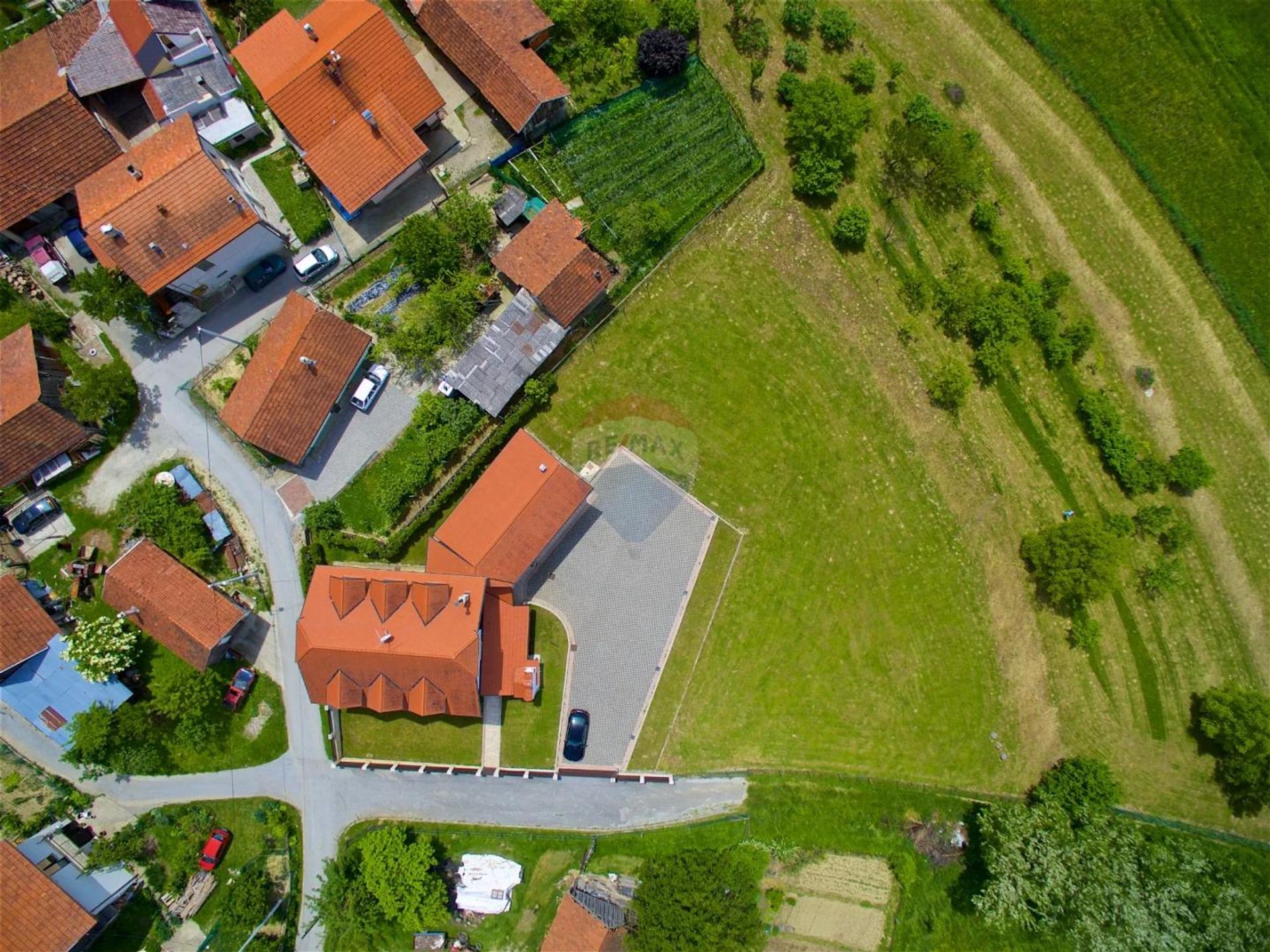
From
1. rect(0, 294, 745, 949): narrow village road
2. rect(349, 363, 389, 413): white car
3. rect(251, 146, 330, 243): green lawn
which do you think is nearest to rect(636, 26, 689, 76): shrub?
rect(251, 146, 330, 243): green lawn

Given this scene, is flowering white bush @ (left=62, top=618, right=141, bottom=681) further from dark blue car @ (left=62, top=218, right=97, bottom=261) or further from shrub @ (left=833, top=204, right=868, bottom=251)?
shrub @ (left=833, top=204, right=868, bottom=251)

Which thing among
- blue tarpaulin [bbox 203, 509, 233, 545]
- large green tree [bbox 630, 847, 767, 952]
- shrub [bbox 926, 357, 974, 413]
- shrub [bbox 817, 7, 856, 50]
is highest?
shrub [bbox 817, 7, 856, 50]

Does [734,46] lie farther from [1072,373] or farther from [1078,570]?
[1078,570]

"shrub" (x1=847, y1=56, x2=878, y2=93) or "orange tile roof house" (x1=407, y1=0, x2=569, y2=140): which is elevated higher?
"shrub" (x1=847, y1=56, x2=878, y2=93)

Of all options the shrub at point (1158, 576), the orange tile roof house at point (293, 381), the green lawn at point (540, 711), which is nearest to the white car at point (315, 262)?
the orange tile roof house at point (293, 381)

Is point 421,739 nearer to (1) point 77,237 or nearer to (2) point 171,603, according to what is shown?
(2) point 171,603

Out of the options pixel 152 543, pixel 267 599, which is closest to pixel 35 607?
pixel 152 543
